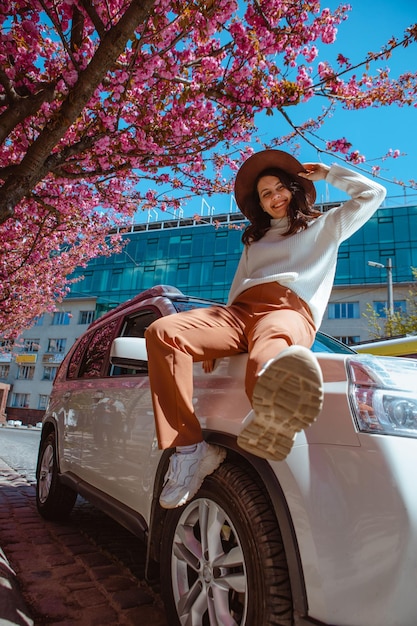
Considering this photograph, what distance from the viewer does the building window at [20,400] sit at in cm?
4938

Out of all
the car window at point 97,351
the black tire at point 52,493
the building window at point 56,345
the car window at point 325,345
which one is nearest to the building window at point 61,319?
the building window at point 56,345

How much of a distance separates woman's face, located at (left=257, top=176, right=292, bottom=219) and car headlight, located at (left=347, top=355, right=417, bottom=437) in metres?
1.06

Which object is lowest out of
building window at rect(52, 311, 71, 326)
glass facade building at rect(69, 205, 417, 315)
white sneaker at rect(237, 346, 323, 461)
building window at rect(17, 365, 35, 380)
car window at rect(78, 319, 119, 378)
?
white sneaker at rect(237, 346, 323, 461)

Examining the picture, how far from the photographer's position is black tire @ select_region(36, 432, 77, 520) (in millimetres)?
4262

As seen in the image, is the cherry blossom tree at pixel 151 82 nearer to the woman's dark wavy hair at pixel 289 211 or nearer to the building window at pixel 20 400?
the woman's dark wavy hair at pixel 289 211

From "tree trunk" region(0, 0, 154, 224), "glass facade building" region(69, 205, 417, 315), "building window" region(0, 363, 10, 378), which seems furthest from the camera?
"building window" region(0, 363, 10, 378)

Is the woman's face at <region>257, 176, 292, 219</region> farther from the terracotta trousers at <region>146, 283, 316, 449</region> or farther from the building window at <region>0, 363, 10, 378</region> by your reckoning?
the building window at <region>0, 363, 10, 378</region>

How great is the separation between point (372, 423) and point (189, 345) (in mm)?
748

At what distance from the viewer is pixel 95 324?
4520mm

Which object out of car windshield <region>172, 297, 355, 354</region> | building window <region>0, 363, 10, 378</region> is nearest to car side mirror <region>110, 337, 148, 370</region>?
car windshield <region>172, 297, 355, 354</region>

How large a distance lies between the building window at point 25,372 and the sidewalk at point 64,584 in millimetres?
49871

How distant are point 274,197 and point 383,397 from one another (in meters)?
1.31

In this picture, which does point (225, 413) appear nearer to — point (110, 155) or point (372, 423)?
point (372, 423)

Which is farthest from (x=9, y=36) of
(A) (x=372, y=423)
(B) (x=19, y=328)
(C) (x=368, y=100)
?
(B) (x=19, y=328)
